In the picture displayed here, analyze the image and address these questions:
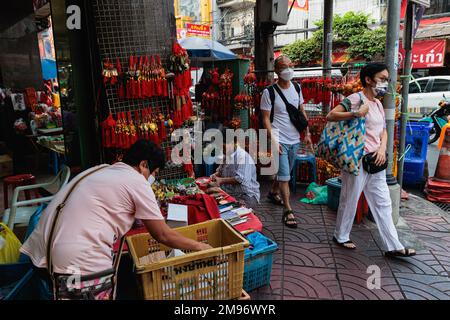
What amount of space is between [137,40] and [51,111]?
4.76 metres

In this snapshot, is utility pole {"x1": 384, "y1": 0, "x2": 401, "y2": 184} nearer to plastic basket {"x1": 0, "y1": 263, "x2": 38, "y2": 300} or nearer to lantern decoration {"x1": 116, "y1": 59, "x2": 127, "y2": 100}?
lantern decoration {"x1": 116, "y1": 59, "x2": 127, "y2": 100}

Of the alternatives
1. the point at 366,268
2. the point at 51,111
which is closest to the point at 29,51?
the point at 51,111

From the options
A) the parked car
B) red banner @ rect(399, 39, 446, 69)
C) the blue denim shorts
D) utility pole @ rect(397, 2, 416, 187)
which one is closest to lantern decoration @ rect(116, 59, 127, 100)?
the blue denim shorts

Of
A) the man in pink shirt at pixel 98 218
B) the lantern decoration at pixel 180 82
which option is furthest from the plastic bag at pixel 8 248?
the lantern decoration at pixel 180 82

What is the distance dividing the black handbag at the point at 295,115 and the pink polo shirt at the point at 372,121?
1.00m

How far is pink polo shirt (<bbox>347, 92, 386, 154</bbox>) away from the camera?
3652 mm

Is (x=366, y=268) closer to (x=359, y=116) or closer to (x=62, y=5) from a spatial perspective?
(x=359, y=116)

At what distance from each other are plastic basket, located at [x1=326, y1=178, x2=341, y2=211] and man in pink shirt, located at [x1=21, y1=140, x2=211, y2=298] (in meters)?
3.25

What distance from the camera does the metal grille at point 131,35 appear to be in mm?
3709

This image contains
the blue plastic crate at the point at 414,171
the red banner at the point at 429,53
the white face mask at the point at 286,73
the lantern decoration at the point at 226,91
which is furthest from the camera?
the red banner at the point at 429,53

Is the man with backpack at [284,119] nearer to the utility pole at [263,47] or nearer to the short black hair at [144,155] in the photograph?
the utility pole at [263,47]

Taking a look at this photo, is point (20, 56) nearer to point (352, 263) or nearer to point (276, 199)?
point (276, 199)

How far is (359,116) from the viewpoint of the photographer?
3.55 metres

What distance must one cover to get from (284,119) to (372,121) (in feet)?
3.97
